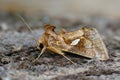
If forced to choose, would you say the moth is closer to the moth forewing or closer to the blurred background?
the moth forewing

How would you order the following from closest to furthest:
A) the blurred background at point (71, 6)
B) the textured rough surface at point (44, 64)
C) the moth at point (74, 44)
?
the textured rough surface at point (44, 64) < the moth at point (74, 44) < the blurred background at point (71, 6)

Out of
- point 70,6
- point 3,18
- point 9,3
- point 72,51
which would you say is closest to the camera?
point 72,51

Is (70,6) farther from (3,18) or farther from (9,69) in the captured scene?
(9,69)

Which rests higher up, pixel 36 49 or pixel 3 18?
pixel 3 18

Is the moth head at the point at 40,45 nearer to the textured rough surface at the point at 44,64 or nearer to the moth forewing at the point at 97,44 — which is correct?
the textured rough surface at the point at 44,64

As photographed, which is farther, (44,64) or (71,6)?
(71,6)

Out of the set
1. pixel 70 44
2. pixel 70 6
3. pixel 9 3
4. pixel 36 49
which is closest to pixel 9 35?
pixel 36 49

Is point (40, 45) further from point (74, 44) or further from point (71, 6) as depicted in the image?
point (71, 6)

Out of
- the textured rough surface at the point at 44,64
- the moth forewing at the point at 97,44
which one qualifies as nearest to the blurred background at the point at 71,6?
the textured rough surface at the point at 44,64

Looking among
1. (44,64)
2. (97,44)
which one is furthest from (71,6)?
(44,64)
